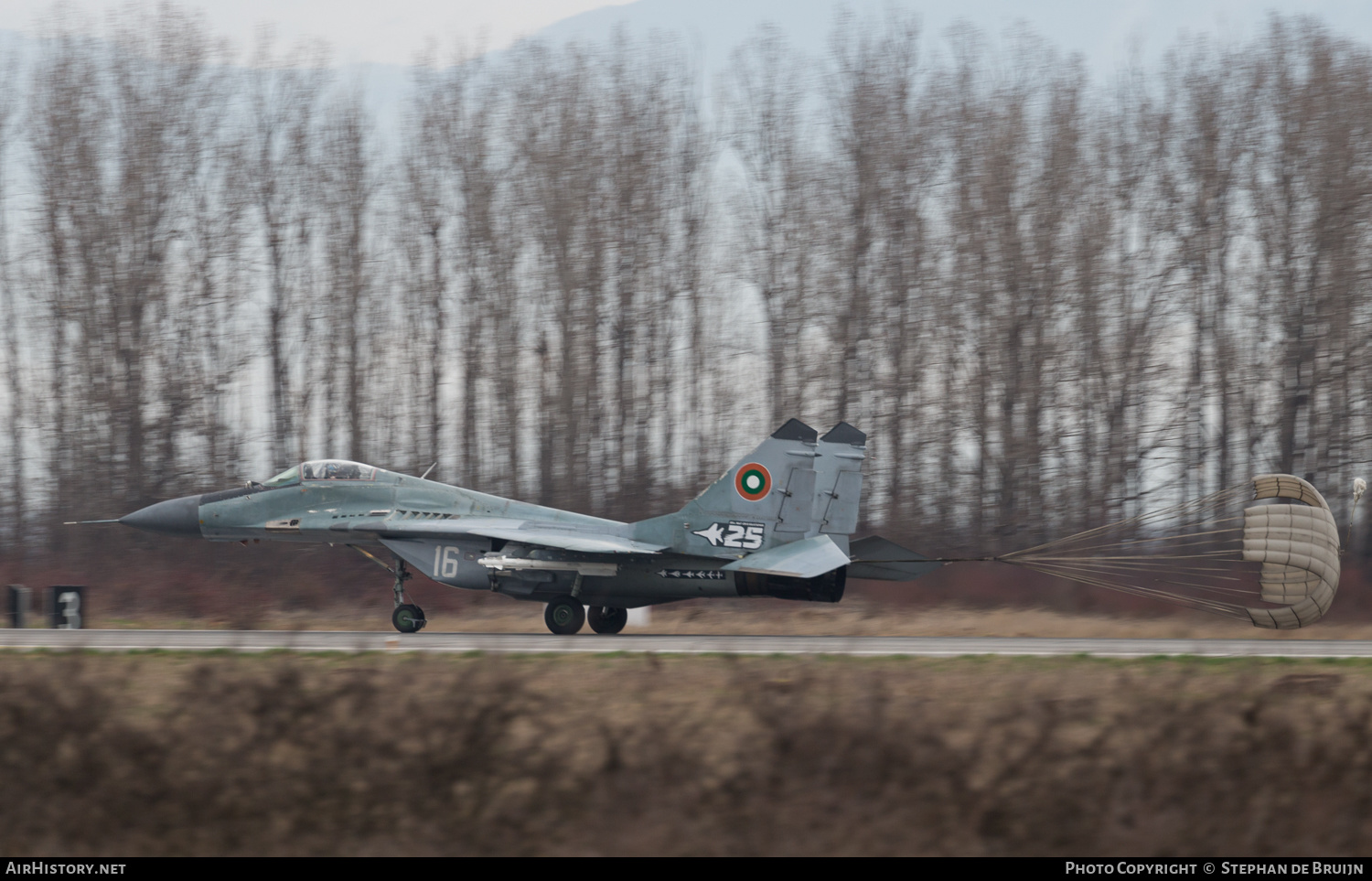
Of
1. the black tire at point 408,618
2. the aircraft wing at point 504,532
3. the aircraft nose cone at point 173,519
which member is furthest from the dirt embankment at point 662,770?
the aircraft nose cone at point 173,519

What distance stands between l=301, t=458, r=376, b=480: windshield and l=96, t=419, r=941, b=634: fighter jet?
0.02 meters

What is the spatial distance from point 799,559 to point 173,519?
35.7 feet

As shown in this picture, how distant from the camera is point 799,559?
1891cm

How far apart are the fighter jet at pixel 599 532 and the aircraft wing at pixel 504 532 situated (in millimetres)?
23

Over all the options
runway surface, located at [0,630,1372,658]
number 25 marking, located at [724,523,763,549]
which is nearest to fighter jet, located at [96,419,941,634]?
number 25 marking, located at [724,523,763,549]

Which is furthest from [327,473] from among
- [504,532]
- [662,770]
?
[662,770]

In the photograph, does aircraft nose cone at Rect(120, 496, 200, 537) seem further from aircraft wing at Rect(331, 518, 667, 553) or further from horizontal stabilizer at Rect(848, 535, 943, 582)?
horizontal stabilizer at Rect(848, 535, 943, 582)

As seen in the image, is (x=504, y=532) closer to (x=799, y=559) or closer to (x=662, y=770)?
(x=799, y=559)

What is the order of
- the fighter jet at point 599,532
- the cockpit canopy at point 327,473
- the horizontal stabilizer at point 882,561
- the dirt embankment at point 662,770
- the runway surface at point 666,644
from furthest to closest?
1. the cockpit canopy at point 327,473
2. the horizontal stabilizer at point 882,561
3. the fighter jet at point 599,532
4. the runway surface at point 666,644
5. the dirt embankment at point 662,770

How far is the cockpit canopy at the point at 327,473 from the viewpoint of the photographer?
805 inches

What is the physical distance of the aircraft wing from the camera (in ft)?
62.8

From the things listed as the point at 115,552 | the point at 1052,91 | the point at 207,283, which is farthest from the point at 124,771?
the point at 1052,91

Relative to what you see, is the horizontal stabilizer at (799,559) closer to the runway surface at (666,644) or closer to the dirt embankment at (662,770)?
the runway surface at (666,644)

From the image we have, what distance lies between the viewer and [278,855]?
31.1ft
